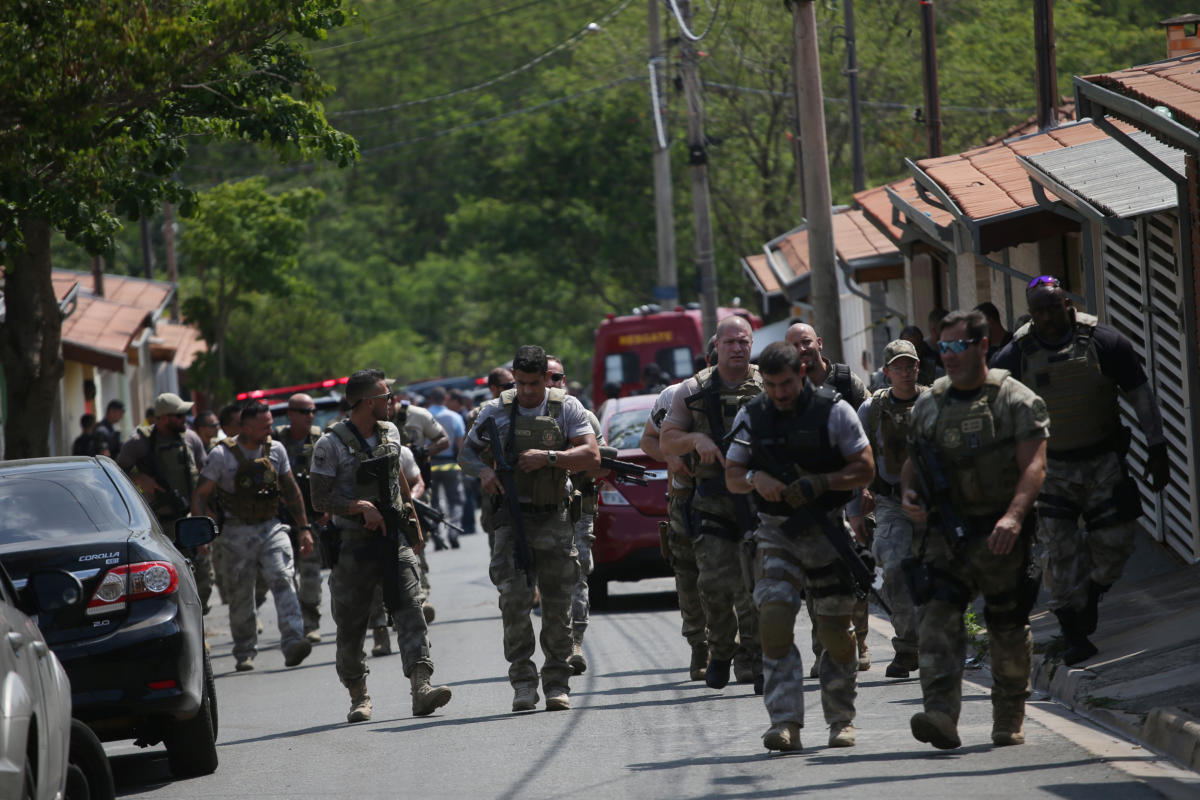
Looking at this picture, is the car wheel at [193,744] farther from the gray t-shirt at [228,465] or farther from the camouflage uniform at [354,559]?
the gray t-shirt at [228,465]

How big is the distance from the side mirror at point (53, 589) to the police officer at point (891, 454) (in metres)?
4.84

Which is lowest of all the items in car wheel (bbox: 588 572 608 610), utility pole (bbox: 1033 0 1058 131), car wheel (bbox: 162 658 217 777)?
car wheel (bbox: 588 572 608 610)

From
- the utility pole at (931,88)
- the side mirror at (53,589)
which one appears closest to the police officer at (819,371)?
the side mirror at (53,589)

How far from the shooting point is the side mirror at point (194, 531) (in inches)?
353

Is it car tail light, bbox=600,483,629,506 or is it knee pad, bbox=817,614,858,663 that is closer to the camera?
knee pad, bbox=817,614,858,663

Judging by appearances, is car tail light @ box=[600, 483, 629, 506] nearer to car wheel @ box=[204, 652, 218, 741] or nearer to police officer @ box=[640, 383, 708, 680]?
police officer @ box=[640, 383, 708, 680]

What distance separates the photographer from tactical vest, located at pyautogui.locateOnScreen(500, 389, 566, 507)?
32.9 ft

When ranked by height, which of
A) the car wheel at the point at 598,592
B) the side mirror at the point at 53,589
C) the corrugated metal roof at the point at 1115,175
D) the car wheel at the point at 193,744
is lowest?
the car wheel at the point at 598,592

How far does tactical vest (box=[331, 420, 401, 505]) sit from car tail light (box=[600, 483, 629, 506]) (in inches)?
191

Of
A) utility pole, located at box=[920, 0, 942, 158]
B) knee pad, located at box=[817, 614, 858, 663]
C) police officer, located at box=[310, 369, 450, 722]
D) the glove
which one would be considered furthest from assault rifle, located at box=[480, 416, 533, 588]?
utility pole, located at box=[920, 0, 942, 158]

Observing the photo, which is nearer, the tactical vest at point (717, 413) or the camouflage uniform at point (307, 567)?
the tactical vest at point (717, 413)

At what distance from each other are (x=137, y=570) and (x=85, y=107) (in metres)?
5.56

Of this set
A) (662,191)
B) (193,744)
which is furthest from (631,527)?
(662,191)

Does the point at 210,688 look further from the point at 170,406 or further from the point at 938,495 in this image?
the point at 170,406
